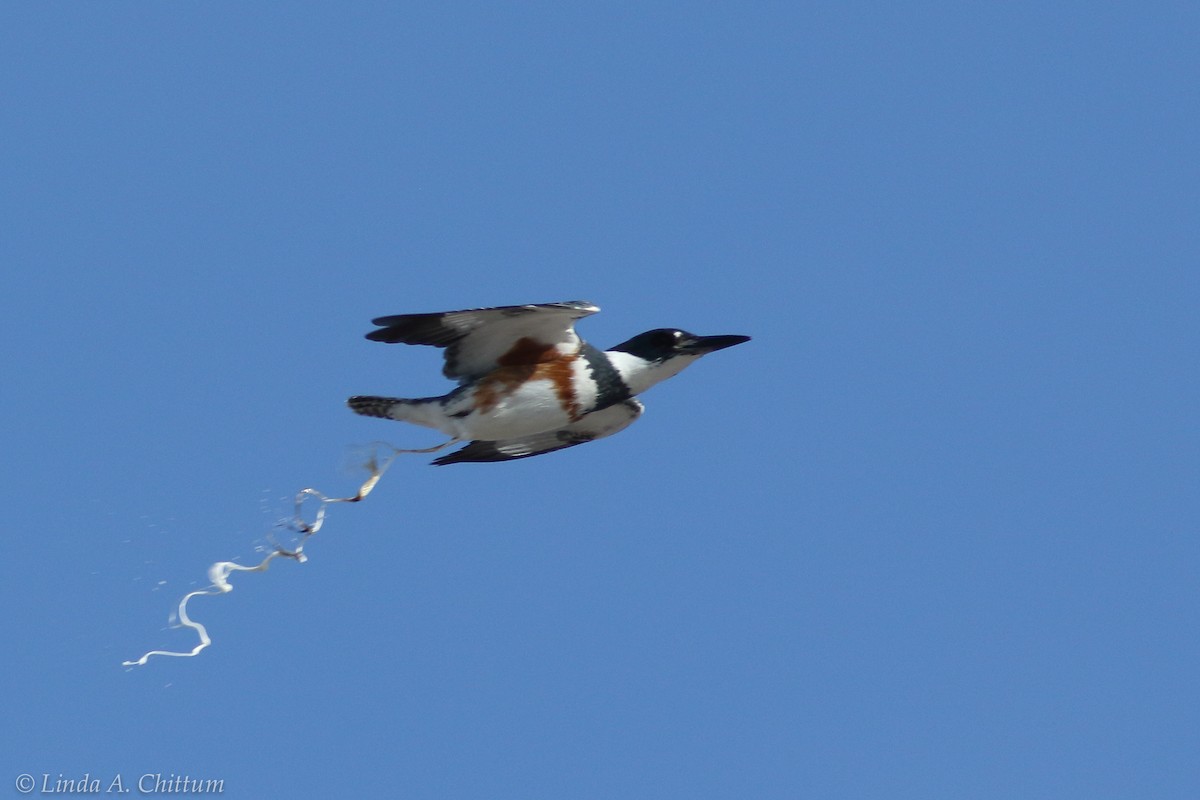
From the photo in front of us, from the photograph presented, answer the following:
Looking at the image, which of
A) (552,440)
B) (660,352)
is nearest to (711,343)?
(660,352)

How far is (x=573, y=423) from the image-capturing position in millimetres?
11859

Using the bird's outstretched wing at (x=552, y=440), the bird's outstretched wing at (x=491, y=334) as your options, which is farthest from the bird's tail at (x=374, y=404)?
the bird's outstretched wing at (x=552, y=440)

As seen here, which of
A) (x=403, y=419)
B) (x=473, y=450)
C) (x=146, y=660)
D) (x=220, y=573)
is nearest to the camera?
(x=146, y=660)

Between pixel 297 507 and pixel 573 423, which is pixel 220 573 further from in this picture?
pixel 573 423

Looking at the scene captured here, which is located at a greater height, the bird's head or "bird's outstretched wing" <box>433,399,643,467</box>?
the bird's head

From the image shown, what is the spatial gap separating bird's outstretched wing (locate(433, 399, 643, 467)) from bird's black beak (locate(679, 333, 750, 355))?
0.64 metres

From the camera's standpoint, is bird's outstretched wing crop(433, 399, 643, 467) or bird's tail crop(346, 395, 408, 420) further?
bird's outstretched wing crop(433, 399, 643, 467)

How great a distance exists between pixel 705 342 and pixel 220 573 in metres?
4.22

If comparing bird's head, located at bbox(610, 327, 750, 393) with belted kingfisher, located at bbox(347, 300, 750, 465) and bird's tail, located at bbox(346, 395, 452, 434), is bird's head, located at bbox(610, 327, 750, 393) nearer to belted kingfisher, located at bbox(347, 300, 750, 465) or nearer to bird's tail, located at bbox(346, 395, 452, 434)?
belted kingfisher, located at bbox(347, 300, 750, 465)

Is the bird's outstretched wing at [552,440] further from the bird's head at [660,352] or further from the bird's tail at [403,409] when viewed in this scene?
the bird's tail at [403,409]

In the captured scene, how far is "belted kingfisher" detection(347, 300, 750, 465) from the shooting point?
1070 centimetres

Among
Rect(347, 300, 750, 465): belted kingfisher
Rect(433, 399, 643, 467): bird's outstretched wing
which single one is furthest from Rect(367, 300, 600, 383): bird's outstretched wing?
Rect(433, 399, 643, 467): bird's outstretched wing

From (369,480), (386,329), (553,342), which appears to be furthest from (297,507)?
(553,342)

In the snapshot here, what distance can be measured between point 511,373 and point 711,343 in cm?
183
